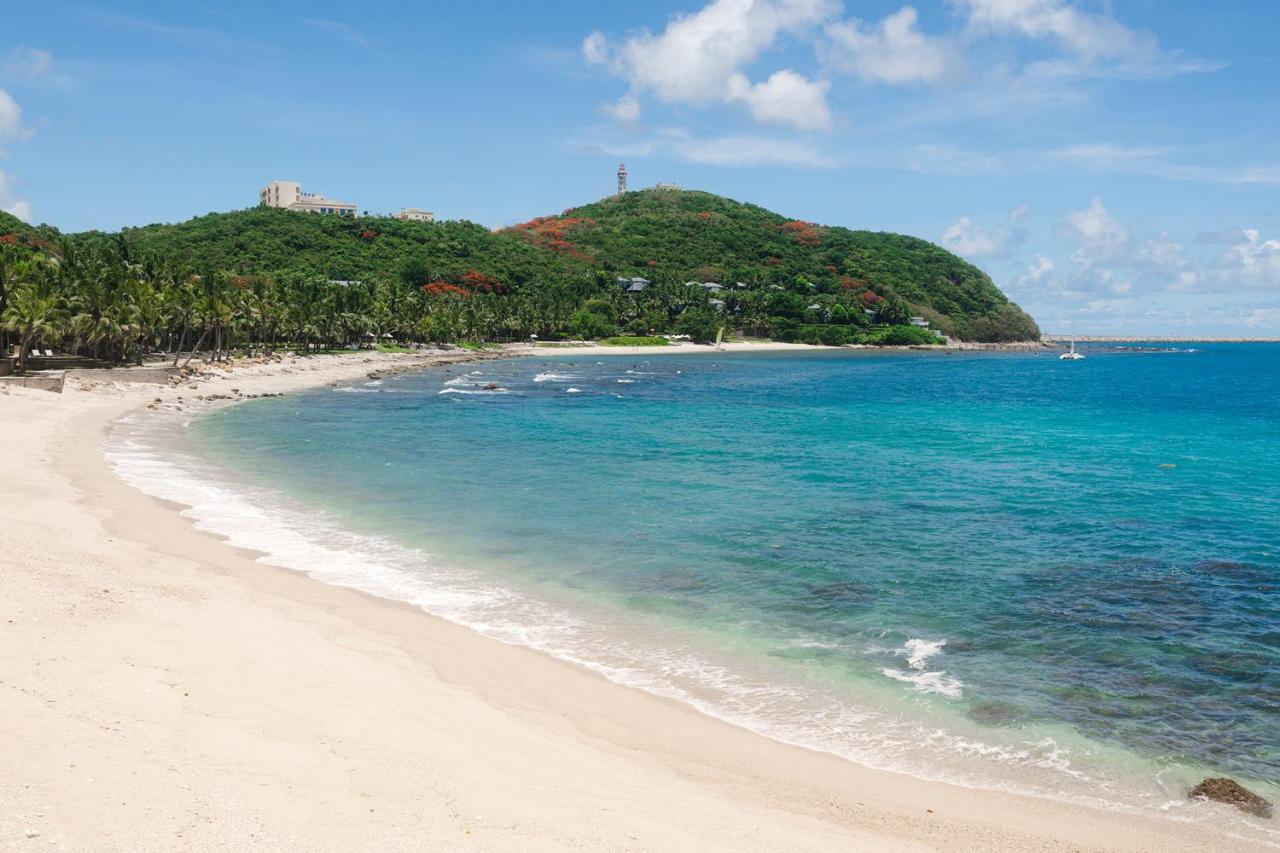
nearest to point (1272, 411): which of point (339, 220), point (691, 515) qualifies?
point (691, 515)

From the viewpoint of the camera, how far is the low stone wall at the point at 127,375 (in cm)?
5769

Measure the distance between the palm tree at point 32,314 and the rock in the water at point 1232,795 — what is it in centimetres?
6118

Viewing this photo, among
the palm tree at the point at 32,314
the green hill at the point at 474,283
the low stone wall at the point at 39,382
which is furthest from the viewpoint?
the green hill at the point at 474,283

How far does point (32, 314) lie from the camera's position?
53.8 meters

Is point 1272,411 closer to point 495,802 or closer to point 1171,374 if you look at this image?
point 1171,374

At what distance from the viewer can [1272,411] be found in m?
69.6

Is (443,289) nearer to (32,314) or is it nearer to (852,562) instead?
(32,314)

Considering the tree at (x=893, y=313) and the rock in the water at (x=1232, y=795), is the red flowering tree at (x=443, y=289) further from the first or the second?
the rock in the water at (x=1232, y=795)

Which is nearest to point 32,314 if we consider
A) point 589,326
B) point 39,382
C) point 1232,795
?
point 39,382

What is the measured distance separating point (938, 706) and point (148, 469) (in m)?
26.8

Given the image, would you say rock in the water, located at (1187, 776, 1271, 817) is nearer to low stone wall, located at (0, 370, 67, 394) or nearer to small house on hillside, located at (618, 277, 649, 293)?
low stone wall, located at (0, 370, 67, 394)

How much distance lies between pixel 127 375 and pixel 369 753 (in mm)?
60624

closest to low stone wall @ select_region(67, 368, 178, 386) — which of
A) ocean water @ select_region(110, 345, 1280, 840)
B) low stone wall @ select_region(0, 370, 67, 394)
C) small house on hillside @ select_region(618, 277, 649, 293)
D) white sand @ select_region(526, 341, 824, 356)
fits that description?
low stone wall @ select_region(0, 370, 67, 394)

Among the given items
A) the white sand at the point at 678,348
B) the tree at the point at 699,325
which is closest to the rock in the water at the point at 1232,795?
the white sand at the point at 678,348
